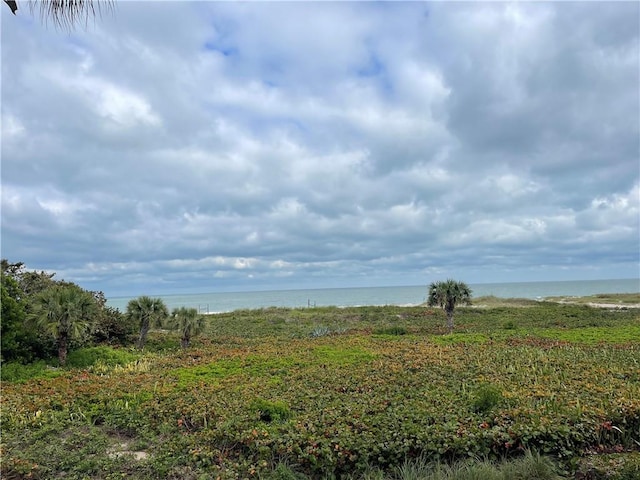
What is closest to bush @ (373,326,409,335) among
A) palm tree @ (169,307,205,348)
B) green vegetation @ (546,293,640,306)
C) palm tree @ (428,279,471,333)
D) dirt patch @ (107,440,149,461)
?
palm tree @ (428,279,471,333)

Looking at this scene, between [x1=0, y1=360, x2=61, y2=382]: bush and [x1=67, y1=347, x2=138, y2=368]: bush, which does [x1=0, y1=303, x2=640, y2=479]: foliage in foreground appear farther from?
[x1=67, y1=347, x2=138, y2=368]: bush

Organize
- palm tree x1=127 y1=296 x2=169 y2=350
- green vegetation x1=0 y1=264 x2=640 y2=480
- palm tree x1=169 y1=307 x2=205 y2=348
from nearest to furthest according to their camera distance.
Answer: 1. green vegetation x1=0 y1=264 x2=640 y2=480
2. palm tree x1=127 y1=296 x2=169 y2=350
3. palm tree x1=169 y1=307 x2=205 y2=348

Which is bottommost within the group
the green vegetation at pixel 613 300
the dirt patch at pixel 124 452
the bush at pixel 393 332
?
the dirt patch at pixel 124 452

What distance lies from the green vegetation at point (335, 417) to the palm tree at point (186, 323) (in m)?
3.98

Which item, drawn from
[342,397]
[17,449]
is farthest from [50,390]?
[342,397]

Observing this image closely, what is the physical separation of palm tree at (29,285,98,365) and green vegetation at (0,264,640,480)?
0.88m

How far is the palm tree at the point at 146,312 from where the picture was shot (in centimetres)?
1784

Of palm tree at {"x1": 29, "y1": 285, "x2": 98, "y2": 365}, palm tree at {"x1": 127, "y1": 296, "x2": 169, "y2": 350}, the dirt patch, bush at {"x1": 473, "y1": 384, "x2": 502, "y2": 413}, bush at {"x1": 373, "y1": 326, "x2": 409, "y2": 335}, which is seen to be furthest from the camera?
bush at {"x1": 373, "y1": 326, "x2": 409, "y2": 335}

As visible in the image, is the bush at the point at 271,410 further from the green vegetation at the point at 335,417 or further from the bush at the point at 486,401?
the bush at the point at 486,401

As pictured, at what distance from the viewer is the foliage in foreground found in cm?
591

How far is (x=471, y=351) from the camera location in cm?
1427

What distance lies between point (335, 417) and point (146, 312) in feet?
43.3

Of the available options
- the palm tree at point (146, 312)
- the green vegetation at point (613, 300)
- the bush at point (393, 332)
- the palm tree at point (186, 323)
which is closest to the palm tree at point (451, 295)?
the bush at point (393, 332)

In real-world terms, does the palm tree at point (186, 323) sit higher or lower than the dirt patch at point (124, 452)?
higher
